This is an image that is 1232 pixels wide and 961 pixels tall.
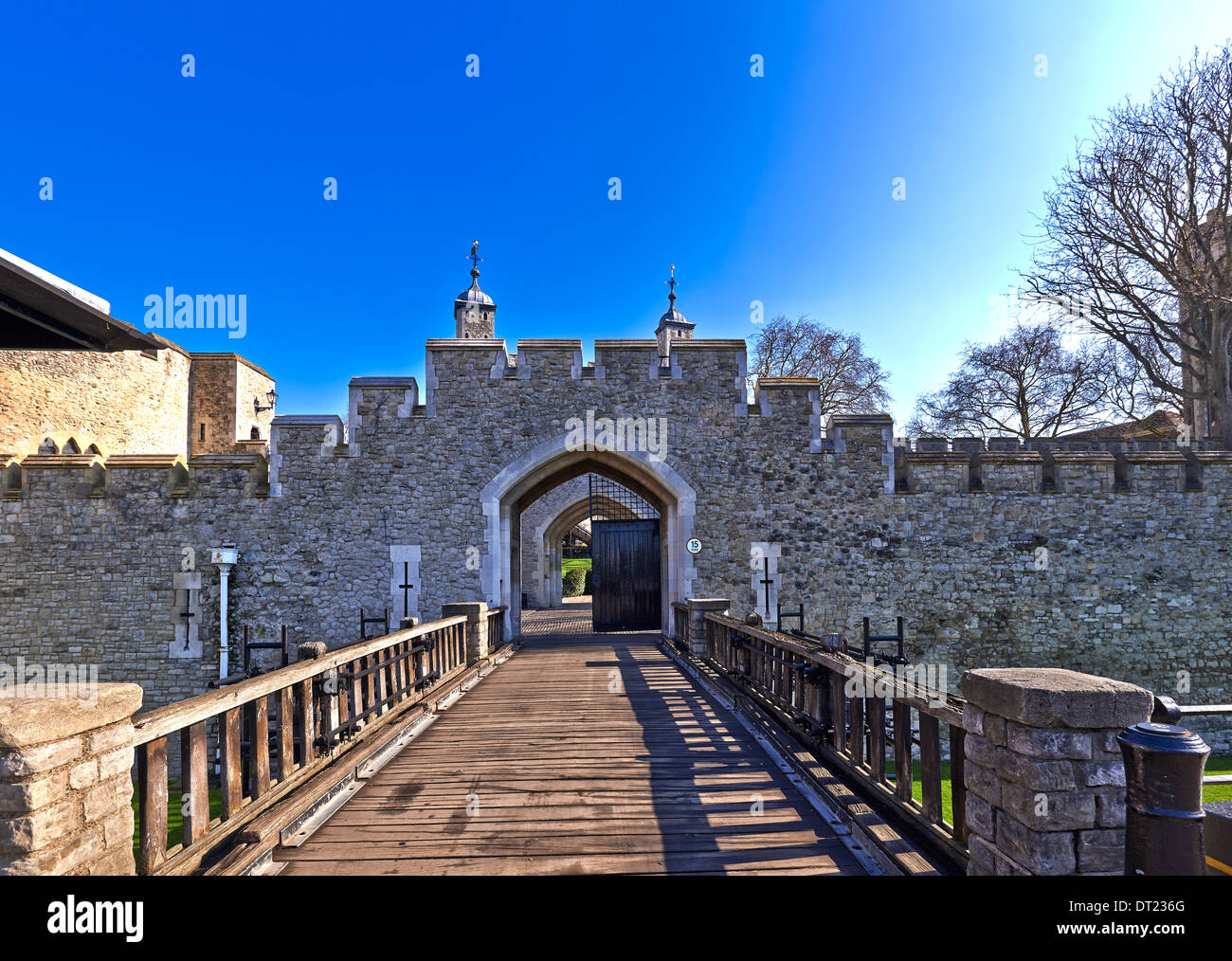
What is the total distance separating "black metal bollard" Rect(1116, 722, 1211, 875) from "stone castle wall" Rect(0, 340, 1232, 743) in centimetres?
846

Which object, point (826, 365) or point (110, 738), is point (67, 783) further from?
point (826, 365)

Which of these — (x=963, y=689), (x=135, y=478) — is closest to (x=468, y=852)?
(x=963, y=689)

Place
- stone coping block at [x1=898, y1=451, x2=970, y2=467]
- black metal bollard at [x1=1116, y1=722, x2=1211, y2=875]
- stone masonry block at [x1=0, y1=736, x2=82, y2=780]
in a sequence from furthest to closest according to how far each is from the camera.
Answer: stone coping block at [x1=898, y1=451, x2=970, y2=467] < black metal bollard at [x1=1116, y1=722, x2=1211, y2=875] < stone masonry block at [x1=0, y1=736, x2=82, y2=780]

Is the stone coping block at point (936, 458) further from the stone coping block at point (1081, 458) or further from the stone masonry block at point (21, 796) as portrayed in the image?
the stone masonry block at point (21, 796)

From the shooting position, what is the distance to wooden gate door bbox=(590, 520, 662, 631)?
45.0ft

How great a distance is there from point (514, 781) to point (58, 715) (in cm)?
273

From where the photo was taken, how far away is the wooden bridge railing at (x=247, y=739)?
267cm

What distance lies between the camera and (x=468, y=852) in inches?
128

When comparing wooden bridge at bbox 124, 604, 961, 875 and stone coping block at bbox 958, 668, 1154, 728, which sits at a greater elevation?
stone coping block at bbox 958, 668, 1154, 728

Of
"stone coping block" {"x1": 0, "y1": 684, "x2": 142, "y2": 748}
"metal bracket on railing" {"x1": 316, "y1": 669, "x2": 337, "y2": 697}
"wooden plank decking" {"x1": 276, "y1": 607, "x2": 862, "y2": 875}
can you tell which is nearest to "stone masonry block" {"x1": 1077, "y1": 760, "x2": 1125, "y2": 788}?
"wooden plank decking" {"x1": 276, "y1": 607, "x2": 862, "y2": 875}

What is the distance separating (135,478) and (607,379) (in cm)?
779

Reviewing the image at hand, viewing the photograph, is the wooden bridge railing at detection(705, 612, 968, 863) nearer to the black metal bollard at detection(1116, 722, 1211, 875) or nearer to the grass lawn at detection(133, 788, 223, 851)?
the black metal bollard at detection(1116, 722, 1211, 875)

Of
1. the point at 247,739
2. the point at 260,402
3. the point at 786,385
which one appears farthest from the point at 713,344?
the point at 260,402

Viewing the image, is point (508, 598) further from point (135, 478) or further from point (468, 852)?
point (468, 852)
